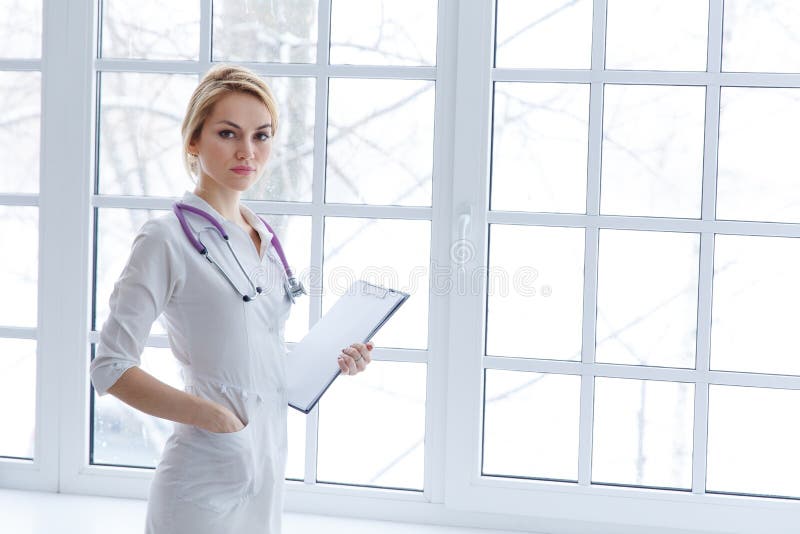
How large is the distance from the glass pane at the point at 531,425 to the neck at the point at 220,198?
35.2 inches

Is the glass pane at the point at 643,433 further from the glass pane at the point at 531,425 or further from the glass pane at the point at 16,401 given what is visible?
the glass pane at the point at 16,401

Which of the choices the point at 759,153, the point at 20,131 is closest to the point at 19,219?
the point at 20,131

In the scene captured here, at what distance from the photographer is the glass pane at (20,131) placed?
6.93 feet

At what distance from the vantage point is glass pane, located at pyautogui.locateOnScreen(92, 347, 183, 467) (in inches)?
83.7

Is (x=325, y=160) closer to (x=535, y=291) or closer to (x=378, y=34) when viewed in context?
(x=378, y=34)

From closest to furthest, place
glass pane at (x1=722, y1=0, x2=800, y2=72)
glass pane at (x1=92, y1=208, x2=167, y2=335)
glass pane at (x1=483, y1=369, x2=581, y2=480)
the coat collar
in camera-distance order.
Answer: the coat collar
glass pane at (x1=722, y1=0, x2=800, y2=72)
glass pane at (x1=483, y1=369, x2=581, y2=480)
glass pane at (x1=92, y1=208, x2=167, y2=335)

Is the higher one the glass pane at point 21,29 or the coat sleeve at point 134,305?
the glass pane at point 21,29

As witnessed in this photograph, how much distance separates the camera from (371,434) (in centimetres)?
206

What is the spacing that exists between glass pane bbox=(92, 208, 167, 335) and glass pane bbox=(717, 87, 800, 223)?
55.9 inches

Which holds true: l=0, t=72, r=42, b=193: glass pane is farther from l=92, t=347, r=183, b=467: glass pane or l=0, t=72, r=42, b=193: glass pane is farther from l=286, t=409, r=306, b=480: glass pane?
l=286, t=409, r=306, b=480: glass pane

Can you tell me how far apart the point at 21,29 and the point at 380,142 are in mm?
994

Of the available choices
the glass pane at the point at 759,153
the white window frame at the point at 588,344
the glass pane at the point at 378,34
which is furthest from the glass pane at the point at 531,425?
the glass pane at the point at 378,34

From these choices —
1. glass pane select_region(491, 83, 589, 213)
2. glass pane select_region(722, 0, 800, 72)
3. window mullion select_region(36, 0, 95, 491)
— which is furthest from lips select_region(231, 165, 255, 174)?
glass pane select_region(722, 0, 800, 72)

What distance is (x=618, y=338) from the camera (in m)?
1.94
